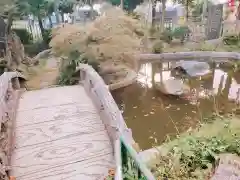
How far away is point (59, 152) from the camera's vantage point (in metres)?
3.44

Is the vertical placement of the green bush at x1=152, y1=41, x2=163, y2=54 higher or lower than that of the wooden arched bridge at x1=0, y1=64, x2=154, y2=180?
higher

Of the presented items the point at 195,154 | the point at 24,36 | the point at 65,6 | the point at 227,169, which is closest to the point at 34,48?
the point at 24,36

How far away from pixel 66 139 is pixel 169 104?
11.3 feet

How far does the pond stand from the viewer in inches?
210

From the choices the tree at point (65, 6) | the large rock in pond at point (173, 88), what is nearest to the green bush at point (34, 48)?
the tree at point (65, 6)

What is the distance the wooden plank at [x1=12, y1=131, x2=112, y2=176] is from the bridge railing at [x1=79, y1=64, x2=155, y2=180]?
207 millimetres

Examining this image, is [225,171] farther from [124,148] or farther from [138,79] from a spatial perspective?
[138,79]

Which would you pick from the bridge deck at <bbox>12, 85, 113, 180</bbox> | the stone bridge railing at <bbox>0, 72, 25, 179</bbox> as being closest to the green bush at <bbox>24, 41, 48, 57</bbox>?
the stone bridge railing at <bbox>0, 72, 25, 179</bbox>

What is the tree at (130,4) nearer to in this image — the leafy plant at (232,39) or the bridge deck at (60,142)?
the leafy plant at (232,39)

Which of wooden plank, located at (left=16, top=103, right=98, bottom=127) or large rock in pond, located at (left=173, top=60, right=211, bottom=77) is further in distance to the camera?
large rock in pond, located at (left=173, top=60, right=211, bottom=77)

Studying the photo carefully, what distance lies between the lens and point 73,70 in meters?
7.57

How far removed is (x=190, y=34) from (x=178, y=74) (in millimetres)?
4556

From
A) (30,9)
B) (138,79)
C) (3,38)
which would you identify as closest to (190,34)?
(138,79)

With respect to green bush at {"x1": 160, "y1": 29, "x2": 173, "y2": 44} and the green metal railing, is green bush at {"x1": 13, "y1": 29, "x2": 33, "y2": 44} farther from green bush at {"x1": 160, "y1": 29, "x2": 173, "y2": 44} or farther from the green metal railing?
the green metal railing
